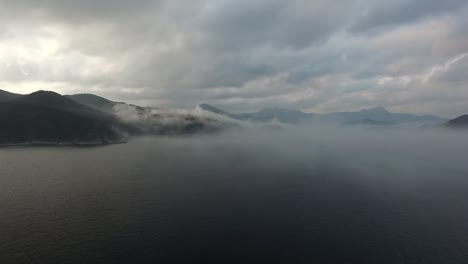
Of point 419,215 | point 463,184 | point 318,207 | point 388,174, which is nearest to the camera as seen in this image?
point 419,215

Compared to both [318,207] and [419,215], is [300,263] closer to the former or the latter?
[318,207]

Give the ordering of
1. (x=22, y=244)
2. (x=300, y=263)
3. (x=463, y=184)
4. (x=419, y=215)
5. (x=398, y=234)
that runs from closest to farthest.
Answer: (x=300, y=263)
(x=22, y=244)
(x=398, y=234)
(x=419, y=215)
(x=463, y=184)

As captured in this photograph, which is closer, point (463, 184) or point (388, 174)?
point (463, 184)

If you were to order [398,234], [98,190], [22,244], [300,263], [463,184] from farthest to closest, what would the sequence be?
[463,184] < [98,190] < [398,234] < [22,244] < [300,263]

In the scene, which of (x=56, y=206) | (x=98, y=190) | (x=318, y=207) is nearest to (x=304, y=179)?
(x=318, y=207)

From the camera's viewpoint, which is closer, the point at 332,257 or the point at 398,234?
the point at 332,257

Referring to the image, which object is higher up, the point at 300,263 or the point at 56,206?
the point at 56,206

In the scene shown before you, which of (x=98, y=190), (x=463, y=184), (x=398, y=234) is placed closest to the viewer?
(x=398, y=234)

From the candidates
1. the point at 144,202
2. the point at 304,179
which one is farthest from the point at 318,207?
the point at 144,202

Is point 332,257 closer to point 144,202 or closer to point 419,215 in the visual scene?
point 419,215
